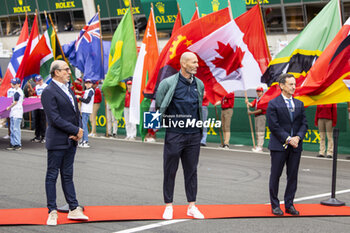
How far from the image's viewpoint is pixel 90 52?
1830 cm

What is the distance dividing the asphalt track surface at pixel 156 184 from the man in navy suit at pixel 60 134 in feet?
1.17

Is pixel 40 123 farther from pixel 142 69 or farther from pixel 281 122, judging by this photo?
pixel 281 122

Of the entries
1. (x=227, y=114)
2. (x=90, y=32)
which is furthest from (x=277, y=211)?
(x=90, y=32)

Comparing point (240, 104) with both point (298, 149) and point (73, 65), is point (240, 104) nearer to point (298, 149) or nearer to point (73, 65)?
point (73, 65)

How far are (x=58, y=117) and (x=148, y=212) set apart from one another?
5.66 ft

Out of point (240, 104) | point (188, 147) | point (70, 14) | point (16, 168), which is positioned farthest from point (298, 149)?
point (70, 14)

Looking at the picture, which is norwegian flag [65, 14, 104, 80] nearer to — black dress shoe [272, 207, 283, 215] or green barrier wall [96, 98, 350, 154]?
green barrier wall [96, 98, 350, 154]

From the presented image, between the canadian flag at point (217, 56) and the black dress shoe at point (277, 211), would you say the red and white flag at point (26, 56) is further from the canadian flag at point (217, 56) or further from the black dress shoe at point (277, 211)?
the black dress shoe at point (277, 211)

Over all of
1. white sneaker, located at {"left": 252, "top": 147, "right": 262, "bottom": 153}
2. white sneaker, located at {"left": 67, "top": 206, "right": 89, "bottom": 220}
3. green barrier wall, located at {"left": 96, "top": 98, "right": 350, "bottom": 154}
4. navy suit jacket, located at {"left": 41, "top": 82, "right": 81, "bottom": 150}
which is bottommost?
white sneaker, located at {"left": 252, "top": 147, "right": 262, "bottom": 153}

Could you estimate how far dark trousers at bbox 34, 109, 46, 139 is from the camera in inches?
679

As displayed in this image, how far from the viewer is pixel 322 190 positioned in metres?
9.49

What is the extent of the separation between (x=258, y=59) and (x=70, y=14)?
37.4 m

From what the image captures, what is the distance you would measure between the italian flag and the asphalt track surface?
3.48 feet

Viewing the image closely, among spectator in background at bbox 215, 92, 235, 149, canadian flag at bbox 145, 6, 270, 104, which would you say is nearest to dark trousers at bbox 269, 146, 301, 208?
canadian flag at bbox 145, 6, 270, 104
